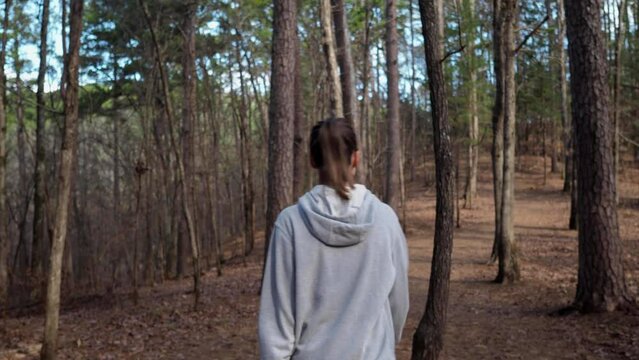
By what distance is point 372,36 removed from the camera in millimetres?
26281

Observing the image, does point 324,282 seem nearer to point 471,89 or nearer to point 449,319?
point 449,319

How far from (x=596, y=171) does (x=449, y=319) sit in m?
3.15

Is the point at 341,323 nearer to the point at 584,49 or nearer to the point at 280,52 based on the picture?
the point at 584,49

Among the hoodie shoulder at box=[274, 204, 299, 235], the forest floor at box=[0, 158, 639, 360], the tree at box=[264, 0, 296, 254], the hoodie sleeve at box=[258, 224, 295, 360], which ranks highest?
the tree at box=[264, 0, 296, 254]

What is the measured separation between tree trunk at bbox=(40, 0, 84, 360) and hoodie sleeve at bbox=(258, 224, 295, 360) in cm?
581

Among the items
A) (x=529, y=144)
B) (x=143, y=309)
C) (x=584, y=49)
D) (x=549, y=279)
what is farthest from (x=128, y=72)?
(x=529, y=144)

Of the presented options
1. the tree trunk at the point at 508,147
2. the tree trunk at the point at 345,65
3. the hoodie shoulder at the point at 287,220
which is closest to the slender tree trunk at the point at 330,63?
the tree trunk at the point at 345,65

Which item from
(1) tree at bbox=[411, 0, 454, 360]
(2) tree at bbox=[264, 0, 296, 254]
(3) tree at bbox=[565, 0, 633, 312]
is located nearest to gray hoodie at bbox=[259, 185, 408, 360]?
(1) tree at bbox=[411, 0, 454, 360]

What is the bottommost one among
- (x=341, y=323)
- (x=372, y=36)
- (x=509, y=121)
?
(x=341, y=323)

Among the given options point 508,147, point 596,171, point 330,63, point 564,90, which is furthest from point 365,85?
point 596,171

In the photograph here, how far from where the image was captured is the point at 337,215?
7.24 ft

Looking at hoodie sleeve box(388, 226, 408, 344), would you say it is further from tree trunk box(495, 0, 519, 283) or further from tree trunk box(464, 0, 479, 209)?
tree trunk box(464, 0, 479, 209)

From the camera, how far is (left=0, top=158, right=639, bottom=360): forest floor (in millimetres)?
7781

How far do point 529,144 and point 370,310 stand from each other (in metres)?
41.1
